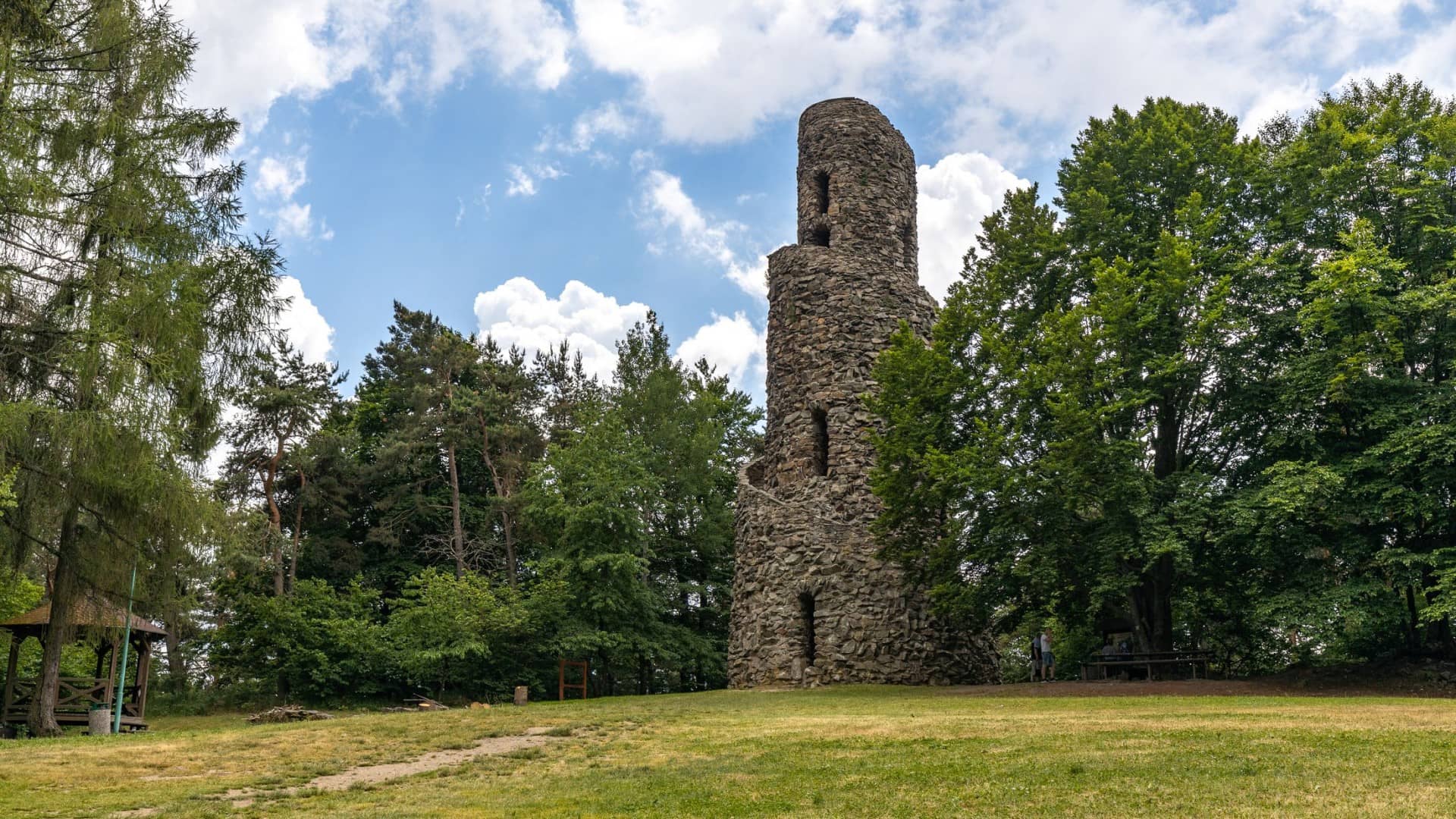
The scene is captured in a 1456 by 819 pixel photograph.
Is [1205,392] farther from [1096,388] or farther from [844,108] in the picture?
[844,108]

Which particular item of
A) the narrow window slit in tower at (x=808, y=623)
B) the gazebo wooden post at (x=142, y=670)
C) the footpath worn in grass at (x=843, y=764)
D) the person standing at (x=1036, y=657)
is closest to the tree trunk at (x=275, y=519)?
the gazebo wooden post at (x=142, y=670)

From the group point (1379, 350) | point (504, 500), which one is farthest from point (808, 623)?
point (504, 500)

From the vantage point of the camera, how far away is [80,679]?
18.7m

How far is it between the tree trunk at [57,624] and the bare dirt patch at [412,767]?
6932 mm

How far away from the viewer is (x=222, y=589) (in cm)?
3117

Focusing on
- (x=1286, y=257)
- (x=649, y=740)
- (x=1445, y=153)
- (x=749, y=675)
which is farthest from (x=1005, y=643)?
(x=649, y=740)

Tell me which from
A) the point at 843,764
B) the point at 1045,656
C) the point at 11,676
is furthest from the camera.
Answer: the point at 1045,656

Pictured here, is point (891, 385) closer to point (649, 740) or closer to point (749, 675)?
point (749, 675)

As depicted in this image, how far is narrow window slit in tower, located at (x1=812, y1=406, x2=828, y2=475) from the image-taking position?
25.3 meters

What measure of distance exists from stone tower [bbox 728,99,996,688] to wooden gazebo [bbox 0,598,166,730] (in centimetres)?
1214

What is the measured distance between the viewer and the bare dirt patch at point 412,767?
29.5 ft

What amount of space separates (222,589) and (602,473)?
39.0 ft

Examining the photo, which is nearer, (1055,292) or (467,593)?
(1055,292)

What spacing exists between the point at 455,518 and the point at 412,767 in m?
24.8
